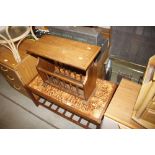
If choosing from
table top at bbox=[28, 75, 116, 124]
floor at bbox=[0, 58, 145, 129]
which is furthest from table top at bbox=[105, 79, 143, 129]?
floor at bbox=[0, 58, 145, 129]

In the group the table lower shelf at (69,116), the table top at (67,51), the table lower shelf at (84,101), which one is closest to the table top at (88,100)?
the table lower shelf at (84,101)

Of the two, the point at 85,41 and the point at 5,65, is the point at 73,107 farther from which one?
the point at 5,65

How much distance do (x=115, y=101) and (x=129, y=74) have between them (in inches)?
18.1

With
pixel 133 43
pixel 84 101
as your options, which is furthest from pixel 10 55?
pixel 133 43

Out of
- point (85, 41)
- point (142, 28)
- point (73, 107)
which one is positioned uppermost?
point (142, 28)

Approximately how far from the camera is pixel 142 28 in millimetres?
1265

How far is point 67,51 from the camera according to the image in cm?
122

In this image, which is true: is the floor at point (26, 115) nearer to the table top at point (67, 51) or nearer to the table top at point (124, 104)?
the table top at point (124, 104)

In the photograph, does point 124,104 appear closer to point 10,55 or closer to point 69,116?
point 69,116

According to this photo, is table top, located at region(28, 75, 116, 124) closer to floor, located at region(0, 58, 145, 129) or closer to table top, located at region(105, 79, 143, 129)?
table top, located at region(105, 79, 143, 129)

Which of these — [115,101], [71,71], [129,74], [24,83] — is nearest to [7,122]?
[24,83]

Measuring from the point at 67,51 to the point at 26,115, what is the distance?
1.22 m

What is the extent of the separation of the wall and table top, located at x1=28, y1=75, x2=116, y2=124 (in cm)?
36

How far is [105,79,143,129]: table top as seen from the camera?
1238 millimetres
